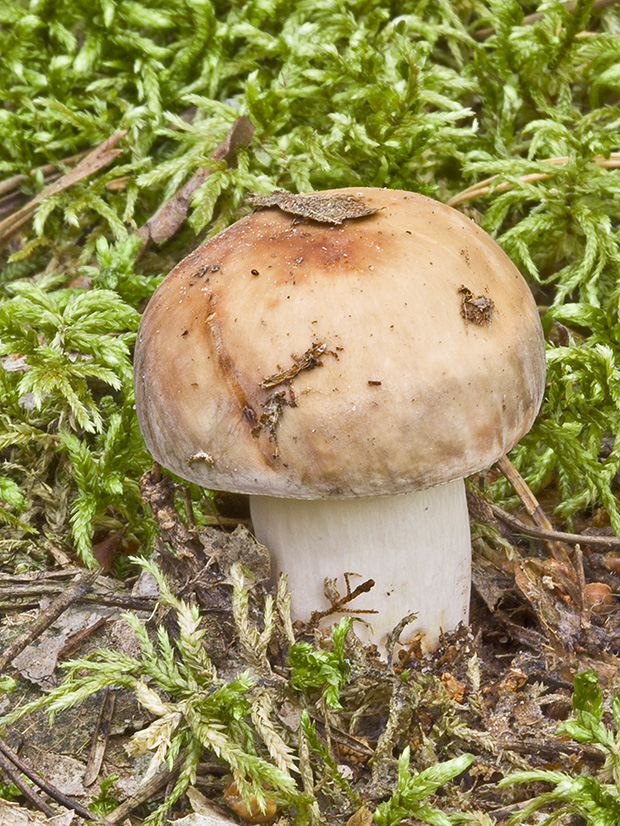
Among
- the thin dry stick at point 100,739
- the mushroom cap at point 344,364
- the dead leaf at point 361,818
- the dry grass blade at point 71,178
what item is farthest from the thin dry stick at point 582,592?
A: the dry grass blade at point 71,178

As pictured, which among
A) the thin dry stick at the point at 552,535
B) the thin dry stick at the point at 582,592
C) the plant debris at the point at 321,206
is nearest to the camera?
the plant debris at the point at 321,206

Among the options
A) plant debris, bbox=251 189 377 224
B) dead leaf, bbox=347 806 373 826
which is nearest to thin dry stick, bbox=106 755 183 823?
dead leaf, bbox=347 806 373 826

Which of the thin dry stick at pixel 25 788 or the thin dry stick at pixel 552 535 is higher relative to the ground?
the thin dry stick at pixel 25 788

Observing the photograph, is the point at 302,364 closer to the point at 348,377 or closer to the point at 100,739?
the point at 348,377

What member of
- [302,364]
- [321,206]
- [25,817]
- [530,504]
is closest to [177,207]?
[321,206]

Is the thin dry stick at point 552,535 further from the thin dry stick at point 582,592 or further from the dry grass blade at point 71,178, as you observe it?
the dry grass blade at point 71,178

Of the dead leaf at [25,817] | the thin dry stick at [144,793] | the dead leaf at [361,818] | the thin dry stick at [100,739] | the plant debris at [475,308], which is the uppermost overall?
the plant debris at [475,308]

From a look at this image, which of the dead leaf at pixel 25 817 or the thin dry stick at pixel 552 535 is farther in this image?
the thin dry stick at pixel 552 535

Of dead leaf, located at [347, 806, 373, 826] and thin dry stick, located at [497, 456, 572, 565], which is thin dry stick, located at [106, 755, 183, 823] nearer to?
dead leaf, located at [347, 806, 373, 826]
